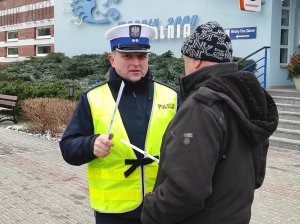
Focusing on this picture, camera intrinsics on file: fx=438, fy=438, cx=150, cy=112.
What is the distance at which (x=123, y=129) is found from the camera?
2.41 meters

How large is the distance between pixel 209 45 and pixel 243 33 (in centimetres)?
1089

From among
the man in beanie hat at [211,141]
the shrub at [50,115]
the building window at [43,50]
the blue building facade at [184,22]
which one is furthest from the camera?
the building window at [43,50]

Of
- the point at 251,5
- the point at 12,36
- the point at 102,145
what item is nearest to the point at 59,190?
the point at 102,145

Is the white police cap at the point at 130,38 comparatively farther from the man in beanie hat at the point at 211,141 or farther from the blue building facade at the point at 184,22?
the blue building facade at the point at 184,22

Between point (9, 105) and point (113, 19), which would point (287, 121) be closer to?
point (9, 105)

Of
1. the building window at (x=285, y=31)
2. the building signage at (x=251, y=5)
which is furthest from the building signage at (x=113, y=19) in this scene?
the building window at (x=285, y=31)

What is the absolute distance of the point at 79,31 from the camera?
1947cm

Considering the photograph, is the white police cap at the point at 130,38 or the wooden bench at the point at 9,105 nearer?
the white police cap at the point at 130,38

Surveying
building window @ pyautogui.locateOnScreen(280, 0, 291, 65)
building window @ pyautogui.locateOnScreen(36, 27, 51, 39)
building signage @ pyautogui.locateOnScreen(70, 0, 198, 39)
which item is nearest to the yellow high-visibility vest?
building window @ pyautogui.locateOnScreen(280, 0, 291, 65)

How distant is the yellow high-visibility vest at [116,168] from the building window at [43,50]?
21441mm

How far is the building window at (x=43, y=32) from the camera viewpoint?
23.0 metres

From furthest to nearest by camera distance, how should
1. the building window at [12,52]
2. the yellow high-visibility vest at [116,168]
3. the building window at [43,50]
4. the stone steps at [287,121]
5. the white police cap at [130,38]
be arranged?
the building window at [12,52] < the building window at [43,50] < the stone steps at [287,121] < the white police cap at [130,38] < the yellow high-visibility vest at [116,168]

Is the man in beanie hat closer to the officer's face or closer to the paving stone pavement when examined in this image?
the officer's face

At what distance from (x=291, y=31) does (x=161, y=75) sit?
3.83m
